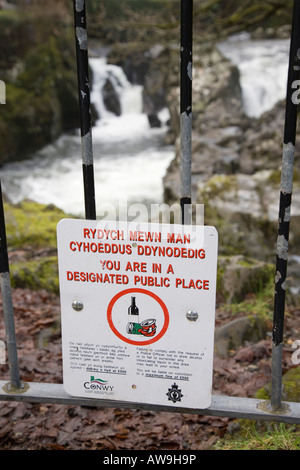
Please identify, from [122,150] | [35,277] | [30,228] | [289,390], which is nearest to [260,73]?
[122,150]

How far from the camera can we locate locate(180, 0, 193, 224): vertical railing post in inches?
53.9

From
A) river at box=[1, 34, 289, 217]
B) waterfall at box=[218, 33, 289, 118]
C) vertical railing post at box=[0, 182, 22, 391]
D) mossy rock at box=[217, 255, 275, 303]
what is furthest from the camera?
waterfall at box=[218, 33, 289, 118]

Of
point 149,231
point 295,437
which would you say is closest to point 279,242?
point 149,231

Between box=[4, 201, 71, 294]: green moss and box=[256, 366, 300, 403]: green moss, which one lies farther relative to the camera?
box=[4, 201, 71, 294]: green moss

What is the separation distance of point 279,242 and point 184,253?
0.29 meters

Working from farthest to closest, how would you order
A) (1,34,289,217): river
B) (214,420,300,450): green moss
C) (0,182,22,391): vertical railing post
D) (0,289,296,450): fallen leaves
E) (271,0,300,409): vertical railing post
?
(1,34,289,217): river, (0,289,296,450): fallen leaves, (214,420,300,450): green moss, (0,182,22,391): vertical railing post, (271,0,300,409): vertical railing post

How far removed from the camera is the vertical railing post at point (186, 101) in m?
1.37

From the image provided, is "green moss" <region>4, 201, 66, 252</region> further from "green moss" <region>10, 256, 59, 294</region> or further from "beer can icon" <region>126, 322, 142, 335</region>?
"beer can icon" <region>126, 322, 142, 335</region>

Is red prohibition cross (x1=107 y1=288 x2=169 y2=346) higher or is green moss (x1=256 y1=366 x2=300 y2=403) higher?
red prohibition cross (x1=107 y1=288 x2=169 y2=346)

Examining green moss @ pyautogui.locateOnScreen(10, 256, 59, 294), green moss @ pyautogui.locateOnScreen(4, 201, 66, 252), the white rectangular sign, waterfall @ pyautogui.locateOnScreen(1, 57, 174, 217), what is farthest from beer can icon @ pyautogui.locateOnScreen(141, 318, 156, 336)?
waterfall @ pyautogui.locateOnScreen(1, 57, 174, 217)

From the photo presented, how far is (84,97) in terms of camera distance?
1.47m

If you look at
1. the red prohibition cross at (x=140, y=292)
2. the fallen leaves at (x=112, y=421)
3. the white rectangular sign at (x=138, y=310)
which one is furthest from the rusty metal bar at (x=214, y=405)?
the fallen leaves at (x=112, y=421)

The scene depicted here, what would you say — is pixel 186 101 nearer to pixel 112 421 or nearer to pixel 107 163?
pixel 112 421

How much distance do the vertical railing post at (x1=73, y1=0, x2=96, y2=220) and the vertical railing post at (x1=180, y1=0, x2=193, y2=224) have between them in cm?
28
